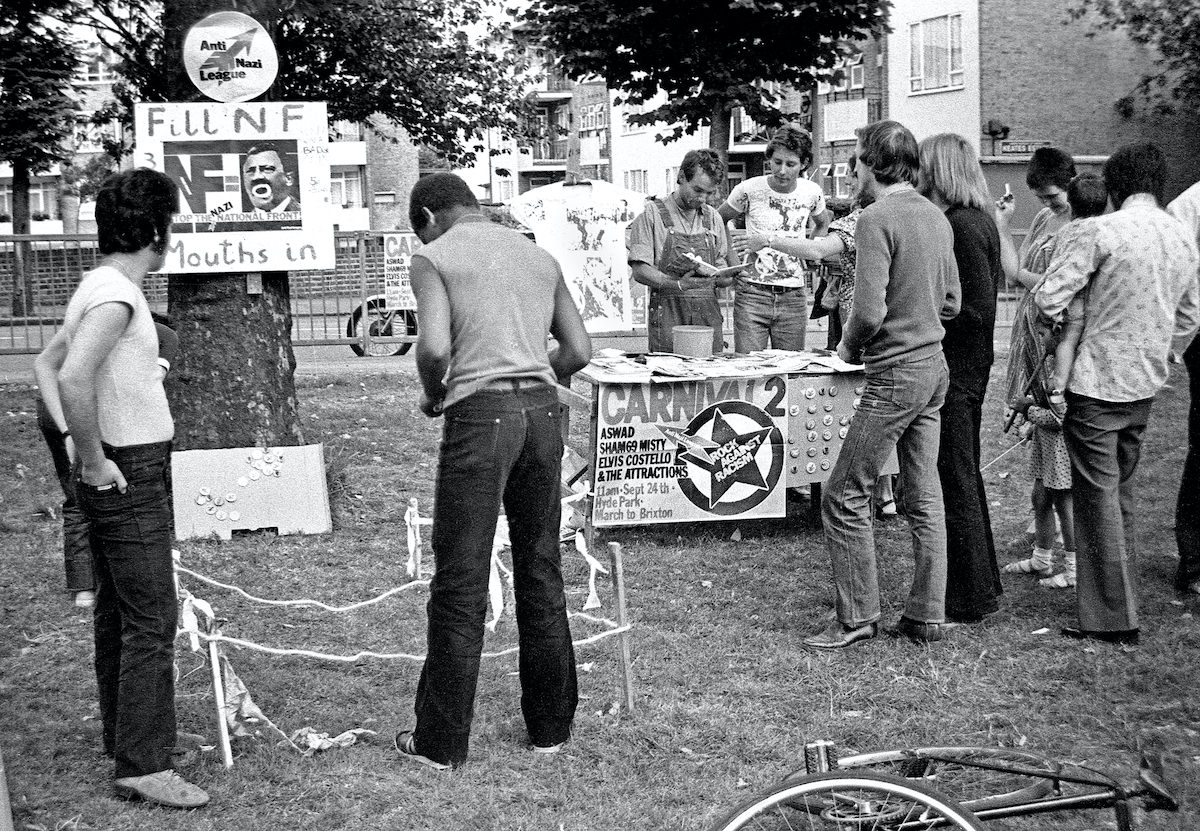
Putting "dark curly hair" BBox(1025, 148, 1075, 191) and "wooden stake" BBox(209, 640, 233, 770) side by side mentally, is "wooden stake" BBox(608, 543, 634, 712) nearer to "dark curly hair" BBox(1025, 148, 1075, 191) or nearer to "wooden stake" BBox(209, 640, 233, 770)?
"wooden stake" BBox(209, 640, 233, 770)

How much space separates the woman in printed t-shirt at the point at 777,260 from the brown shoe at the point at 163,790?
15.5 feet

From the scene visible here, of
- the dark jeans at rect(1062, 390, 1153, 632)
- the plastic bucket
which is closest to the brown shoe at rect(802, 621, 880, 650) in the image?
the dark jeans at rect(1062, 390, 1153, 632)

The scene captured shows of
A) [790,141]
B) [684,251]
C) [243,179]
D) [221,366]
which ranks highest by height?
[790,141]

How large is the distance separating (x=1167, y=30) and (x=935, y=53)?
22.3 ft

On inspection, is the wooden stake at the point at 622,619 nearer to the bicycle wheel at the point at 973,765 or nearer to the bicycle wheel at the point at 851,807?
the bicycle wheel at the point at 973,765

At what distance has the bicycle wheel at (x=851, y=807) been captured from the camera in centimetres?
275

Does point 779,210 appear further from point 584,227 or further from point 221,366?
point 221,366

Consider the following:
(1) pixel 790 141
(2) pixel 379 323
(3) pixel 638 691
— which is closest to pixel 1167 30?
(2) pixel 379 323

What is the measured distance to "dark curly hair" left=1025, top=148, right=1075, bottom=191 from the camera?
6293 millimetres

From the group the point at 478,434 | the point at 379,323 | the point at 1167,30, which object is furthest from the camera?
the point at 1167,30

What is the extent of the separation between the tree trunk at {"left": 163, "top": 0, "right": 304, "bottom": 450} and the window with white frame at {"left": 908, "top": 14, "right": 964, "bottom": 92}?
2983cm

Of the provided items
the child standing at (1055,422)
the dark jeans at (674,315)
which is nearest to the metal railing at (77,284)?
the dark jeans at (674,315)

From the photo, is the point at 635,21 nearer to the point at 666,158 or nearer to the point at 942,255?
the point at 942,255

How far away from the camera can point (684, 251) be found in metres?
7.82
